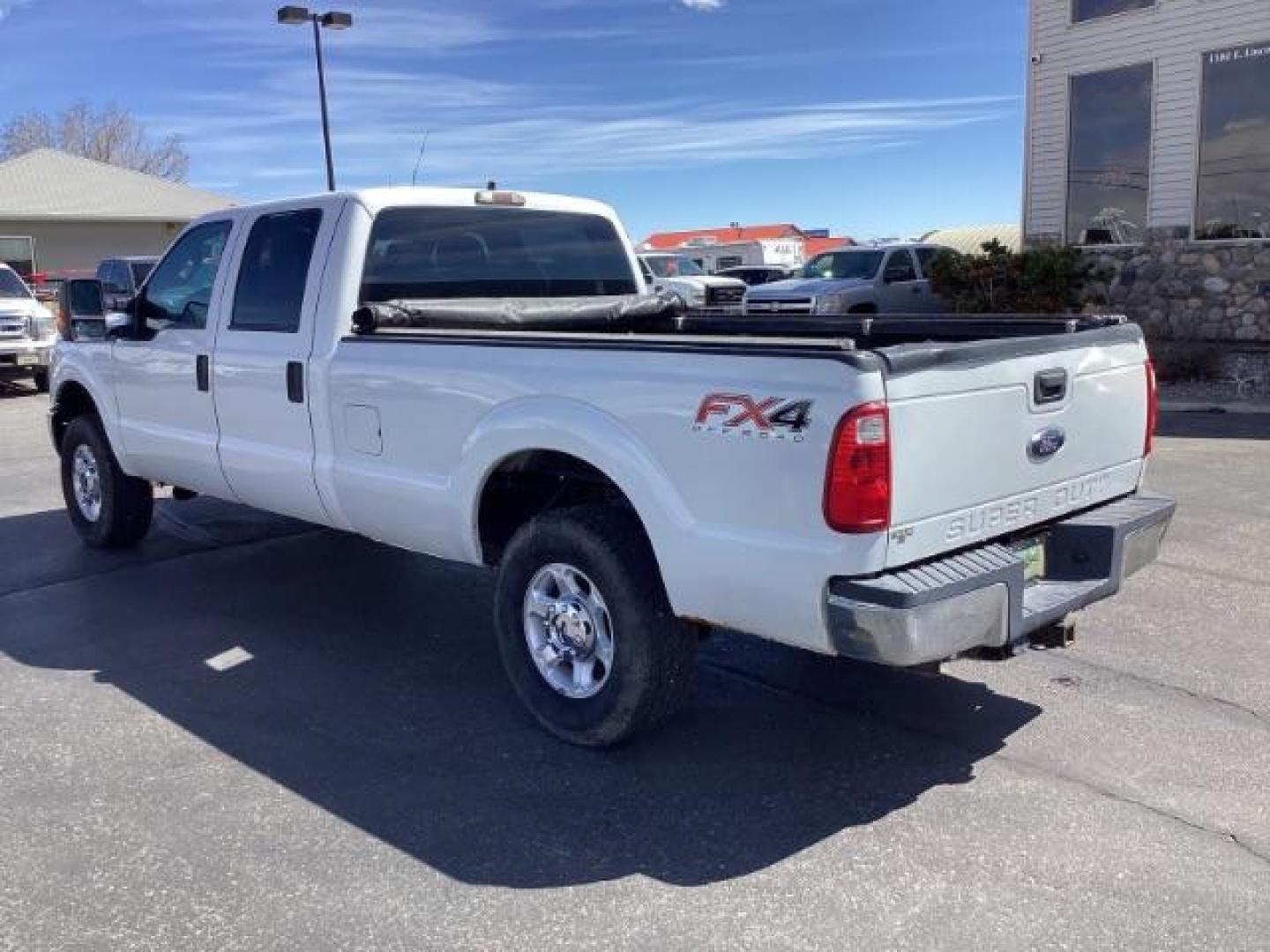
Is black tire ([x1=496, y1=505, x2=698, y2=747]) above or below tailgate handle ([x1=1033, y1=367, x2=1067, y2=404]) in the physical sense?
below

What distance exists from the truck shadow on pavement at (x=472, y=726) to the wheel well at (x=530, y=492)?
67 centimetres

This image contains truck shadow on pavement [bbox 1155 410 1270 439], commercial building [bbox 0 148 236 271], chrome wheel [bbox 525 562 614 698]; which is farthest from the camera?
commercial building [bbox 0 148 236 271]

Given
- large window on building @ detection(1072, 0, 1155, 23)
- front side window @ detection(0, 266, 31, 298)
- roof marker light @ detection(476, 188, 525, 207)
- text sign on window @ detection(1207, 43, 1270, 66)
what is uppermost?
large window on building @ detection(1072, 0, 1155, 23)

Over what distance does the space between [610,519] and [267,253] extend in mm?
2491

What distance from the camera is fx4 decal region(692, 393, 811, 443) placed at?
3346 millimetres

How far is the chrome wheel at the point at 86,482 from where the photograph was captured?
23.4 ft

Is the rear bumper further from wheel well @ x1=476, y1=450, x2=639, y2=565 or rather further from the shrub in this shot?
the shrub

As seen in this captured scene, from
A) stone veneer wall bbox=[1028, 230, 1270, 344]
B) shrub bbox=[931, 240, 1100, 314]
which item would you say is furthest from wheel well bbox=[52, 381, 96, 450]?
stone veneer wall bbox=[1028, 230, 1270, 344]

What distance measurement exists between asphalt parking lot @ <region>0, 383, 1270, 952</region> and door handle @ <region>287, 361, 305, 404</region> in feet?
3.74

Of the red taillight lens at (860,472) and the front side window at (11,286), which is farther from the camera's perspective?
the front side window at (11,286)

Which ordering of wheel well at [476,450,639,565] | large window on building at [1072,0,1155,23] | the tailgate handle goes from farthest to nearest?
large window on building at [1072,0,1155,23] → wheel well at [476,450,639,565] → the tailgate handle

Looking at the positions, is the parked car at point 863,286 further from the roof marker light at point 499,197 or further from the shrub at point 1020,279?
the roof marker light at point 499,197

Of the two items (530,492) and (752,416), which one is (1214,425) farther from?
(752,416)

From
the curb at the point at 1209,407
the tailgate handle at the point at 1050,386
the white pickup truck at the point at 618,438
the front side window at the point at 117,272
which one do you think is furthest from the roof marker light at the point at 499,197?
the front side window at the point at 117,272
